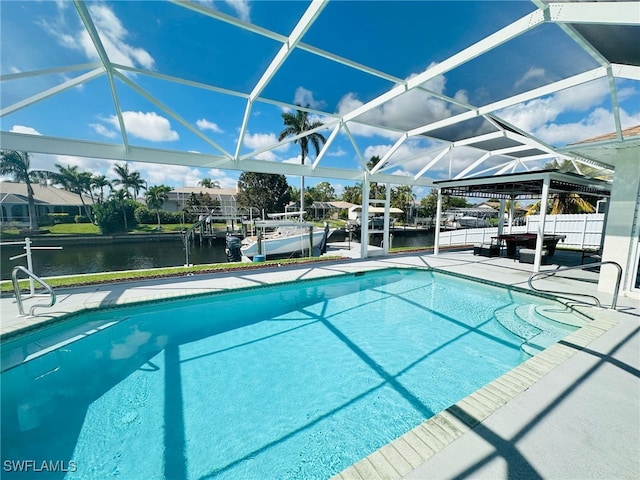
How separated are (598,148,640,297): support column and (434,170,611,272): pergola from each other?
1835mm

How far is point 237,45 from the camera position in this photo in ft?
16.0

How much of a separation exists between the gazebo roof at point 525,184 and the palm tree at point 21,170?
4018 cm

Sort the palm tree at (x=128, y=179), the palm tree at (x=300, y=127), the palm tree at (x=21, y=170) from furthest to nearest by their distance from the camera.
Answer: the palm tree at (x=128, y=179) → the palm tree at (x=21, y=170) → the palm tree at (x=300, y=127)

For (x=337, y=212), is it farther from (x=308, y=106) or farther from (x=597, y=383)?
(x=597, y=383)

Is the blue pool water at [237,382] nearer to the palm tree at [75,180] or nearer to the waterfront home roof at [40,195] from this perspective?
the waterfront home roof at [40,195]

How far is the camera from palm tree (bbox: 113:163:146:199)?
126 ft

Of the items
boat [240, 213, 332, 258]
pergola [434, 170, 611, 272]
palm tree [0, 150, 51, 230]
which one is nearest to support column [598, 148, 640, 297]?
pergola [434, 170, 611, 272]

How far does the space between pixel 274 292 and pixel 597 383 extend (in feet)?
21.8

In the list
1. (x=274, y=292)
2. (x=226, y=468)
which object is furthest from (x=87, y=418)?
(x=274, y=292)

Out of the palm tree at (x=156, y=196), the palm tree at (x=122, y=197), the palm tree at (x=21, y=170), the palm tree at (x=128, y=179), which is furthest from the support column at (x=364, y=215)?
the palm tree at (x=128, y=179)

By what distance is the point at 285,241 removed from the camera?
47.1ft

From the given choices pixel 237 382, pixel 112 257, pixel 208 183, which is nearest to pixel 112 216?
pixel 112 257

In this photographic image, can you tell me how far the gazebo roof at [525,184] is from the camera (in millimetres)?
8425

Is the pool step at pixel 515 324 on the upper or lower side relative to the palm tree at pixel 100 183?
lower
